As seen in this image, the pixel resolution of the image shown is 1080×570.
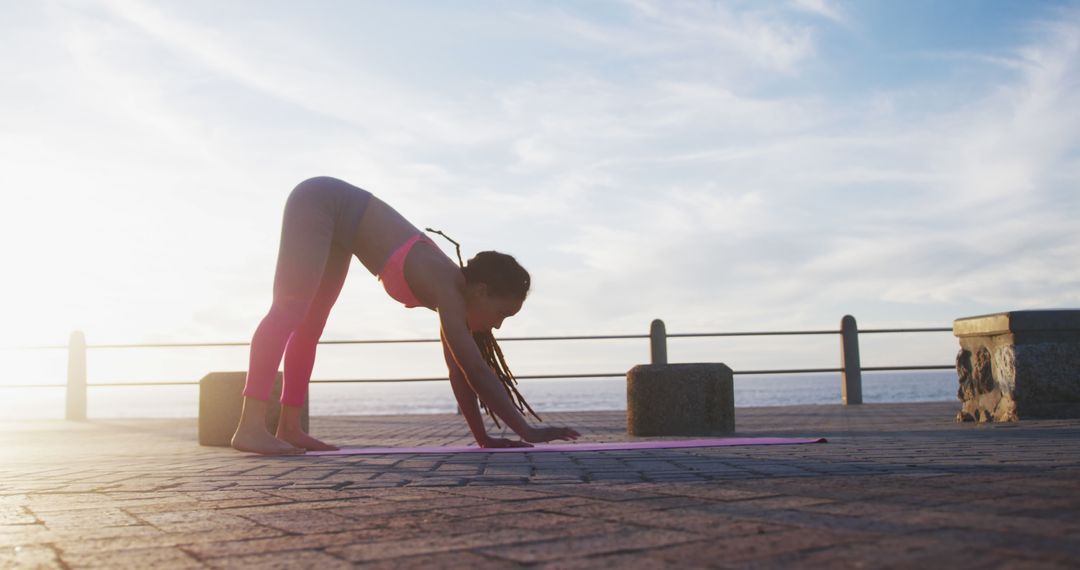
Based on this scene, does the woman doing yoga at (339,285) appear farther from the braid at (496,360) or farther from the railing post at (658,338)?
the railing post at (658,338)

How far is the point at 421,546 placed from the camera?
1861mm

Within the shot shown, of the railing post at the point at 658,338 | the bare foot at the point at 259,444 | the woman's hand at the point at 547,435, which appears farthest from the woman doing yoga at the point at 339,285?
the railing post at the point at 658,338

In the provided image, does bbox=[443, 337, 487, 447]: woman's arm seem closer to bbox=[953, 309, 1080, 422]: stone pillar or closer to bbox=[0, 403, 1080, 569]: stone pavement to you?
bbox=[0, 403, 1080, 569]: stone pavement

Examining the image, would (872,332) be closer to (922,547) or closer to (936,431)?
(936,431)

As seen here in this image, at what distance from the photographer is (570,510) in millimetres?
2293

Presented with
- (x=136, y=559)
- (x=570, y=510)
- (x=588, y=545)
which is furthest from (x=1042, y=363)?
(x=136, y=559)

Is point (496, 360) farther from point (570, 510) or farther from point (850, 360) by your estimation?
point (850, 360)

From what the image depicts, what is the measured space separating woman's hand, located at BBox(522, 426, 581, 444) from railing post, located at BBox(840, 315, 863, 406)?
342 inches

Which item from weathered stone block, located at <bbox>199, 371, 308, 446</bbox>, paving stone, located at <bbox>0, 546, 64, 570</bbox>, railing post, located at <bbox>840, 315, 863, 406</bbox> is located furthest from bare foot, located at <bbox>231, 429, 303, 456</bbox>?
railing post, located at <bbox>840, 315, 863, 406</bbox>

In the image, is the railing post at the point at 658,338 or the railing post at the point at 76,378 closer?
the railing post at the point at 658,338

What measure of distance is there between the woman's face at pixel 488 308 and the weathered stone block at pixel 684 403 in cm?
225

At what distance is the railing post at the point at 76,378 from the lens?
12289 millimetres

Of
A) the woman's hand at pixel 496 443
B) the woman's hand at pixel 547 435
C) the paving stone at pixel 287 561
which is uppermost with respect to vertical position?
the woman's hand at pixel 547 435

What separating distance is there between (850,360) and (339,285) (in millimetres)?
8515
